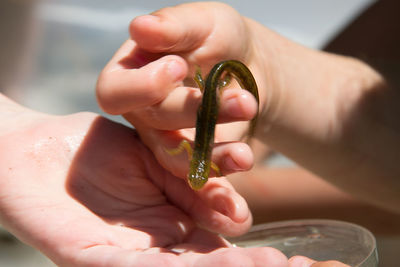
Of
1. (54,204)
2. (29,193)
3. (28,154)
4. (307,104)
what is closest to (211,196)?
(54,204)

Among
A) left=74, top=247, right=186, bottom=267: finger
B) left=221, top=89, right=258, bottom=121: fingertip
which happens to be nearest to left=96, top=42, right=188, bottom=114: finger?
left=221, top=89, right=258, bottom=121: fingertip

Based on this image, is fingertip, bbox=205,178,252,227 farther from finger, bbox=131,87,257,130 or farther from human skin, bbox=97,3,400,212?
finger, bbox=131,87,257,130

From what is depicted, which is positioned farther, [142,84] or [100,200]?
[100,200]

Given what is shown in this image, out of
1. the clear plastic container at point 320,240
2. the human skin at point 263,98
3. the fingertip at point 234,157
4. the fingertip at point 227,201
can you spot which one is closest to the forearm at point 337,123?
the human skin at point 263,98

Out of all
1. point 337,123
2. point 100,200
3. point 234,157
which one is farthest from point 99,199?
point 337,123

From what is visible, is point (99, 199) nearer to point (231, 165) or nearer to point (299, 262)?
point (231, 165)

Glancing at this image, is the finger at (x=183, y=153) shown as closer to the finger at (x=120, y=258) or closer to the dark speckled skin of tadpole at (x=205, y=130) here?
the dark speckled skin of tadpole at (x=205, y=130)
